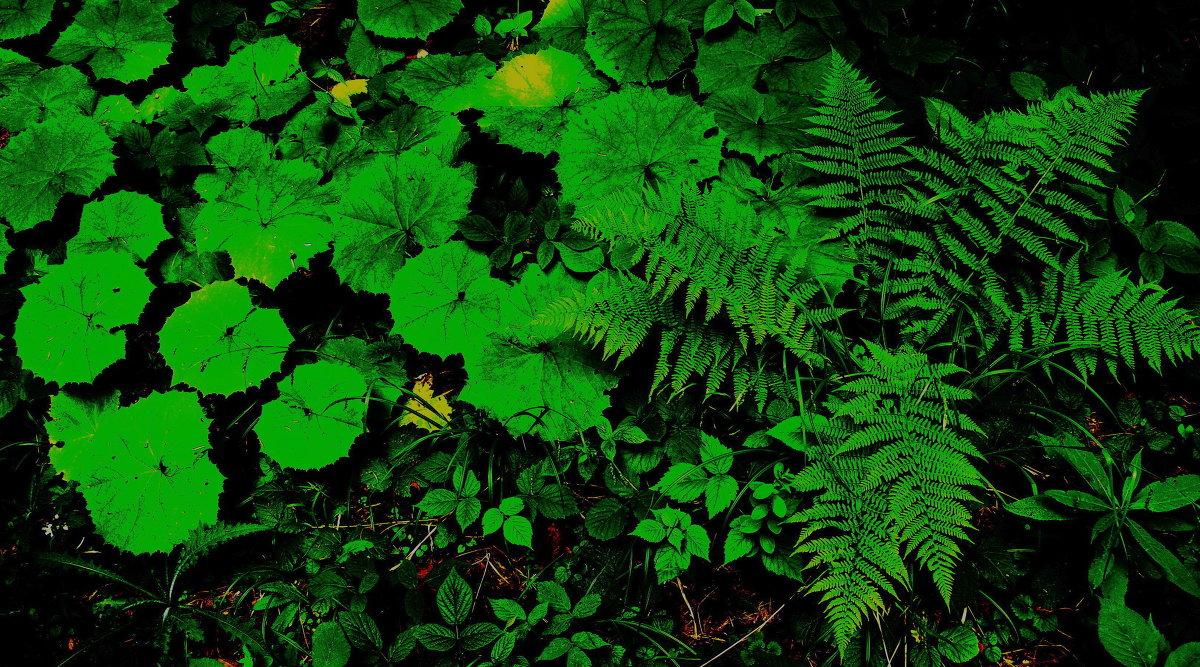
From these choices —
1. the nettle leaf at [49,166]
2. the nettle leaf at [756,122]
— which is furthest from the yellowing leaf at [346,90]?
the nettle leaf at [756,122]

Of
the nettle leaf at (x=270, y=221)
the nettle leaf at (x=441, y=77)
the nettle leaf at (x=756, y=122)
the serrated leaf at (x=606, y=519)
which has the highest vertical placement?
the nettle leaf at (x=756, y=122)

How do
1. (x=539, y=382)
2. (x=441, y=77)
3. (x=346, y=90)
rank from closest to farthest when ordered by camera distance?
1. (x=539, y=382)
2. (x=441, y=77)
3. (x=346, y=90)

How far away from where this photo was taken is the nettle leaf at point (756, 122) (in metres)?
2.32

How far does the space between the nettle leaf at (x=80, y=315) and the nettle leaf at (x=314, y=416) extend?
0.64 m

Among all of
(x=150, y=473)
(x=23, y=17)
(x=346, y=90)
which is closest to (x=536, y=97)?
(x=346, y=90)

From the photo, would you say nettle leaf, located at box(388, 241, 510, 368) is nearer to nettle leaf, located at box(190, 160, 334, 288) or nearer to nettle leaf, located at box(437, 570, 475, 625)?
nettle leaf, located at box(190, 160, 334, 288)

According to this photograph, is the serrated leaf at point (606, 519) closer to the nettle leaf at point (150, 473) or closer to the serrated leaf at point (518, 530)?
the serrated leaf at point (518, 530)

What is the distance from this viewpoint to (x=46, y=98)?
2.88 meters

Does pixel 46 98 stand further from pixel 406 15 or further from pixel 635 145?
pixel 635 145

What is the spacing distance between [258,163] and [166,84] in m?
1.06

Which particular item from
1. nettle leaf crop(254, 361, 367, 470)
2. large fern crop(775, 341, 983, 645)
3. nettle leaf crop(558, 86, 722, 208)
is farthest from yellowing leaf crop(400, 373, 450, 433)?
large fern crop(775, 341, 983, 645)

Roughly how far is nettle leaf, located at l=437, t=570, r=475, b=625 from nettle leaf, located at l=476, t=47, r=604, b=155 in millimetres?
1526

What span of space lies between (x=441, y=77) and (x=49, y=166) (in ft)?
5.29

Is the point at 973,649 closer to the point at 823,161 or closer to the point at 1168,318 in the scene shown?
the point at 1168,318
